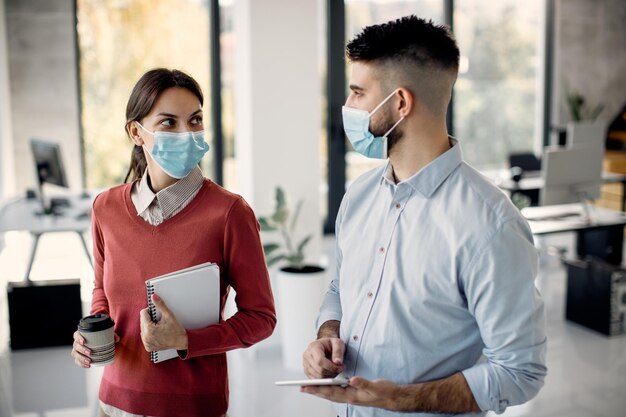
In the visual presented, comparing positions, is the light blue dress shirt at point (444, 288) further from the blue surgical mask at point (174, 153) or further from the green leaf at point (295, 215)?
the green leaf at point (295, 215)

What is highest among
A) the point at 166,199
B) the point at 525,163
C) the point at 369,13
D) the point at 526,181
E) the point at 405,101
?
the point at 369,13

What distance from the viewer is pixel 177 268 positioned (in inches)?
70.7

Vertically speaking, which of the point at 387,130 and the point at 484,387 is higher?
the point at 387,130

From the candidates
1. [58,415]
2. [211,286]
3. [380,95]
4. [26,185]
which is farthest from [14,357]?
[380,95]

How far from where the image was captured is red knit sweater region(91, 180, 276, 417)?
1.79 metres

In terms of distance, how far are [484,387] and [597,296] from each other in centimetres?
384

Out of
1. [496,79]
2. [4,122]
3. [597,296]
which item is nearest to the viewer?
[597,296]

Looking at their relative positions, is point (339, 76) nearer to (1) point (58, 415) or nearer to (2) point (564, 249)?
(2) point (564, 249)

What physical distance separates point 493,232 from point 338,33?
6226 millimetres

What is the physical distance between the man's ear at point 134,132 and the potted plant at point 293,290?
2367 millimetres

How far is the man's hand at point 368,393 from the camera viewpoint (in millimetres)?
1434

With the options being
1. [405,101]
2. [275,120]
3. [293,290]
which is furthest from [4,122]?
[405,101]

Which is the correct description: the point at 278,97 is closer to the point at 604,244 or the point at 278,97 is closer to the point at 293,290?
the point at 293,290

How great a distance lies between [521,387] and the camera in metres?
1.45
